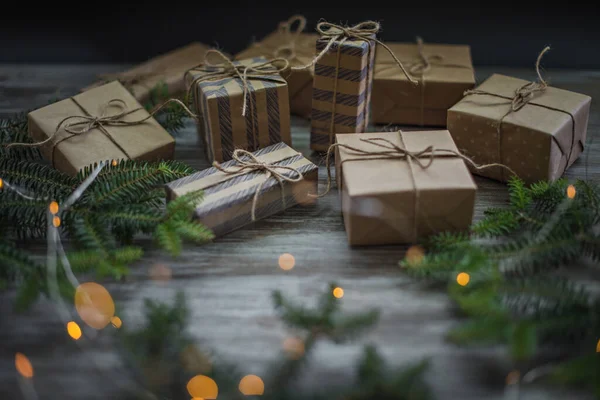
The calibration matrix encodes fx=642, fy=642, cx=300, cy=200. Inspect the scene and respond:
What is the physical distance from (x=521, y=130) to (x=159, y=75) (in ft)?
3.58

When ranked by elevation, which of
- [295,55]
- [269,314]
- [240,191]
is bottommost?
[269,314]

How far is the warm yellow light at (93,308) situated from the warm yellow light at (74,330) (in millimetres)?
19

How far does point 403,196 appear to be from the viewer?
135cm

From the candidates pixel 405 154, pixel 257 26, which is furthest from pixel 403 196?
pixel 257 26

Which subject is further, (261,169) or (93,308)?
(261,169)

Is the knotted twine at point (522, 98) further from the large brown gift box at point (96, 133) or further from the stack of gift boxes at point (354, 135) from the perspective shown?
the large brown gift box at point (96, 133)

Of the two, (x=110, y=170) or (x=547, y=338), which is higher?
(x=110, y=170)

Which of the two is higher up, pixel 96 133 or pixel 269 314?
pixel 96 133

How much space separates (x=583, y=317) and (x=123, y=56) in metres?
1.84

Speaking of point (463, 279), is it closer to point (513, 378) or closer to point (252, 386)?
point (513, 378)

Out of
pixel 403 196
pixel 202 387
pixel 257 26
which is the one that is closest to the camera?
pixel 202 387

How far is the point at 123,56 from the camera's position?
236 cm

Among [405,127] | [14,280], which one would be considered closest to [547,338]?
[405,127]

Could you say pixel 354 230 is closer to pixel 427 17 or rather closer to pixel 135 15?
pixel 427 17
